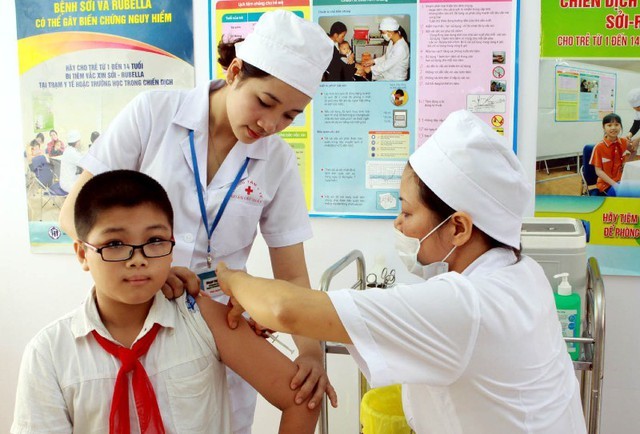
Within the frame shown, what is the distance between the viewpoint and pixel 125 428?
4.25 feet

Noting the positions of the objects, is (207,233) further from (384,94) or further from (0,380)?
(0,380)

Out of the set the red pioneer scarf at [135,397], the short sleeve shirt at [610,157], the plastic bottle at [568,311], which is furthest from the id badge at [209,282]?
the short sleeve shirt at [610,157]

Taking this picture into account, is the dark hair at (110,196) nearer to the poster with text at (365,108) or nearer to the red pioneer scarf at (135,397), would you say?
the red pioneer scarf at (135,397)

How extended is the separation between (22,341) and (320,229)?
1.60 metres

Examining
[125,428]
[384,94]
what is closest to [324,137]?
[384,94]

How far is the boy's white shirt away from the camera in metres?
1.30

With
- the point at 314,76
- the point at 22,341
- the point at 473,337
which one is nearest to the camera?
the point at 473,337

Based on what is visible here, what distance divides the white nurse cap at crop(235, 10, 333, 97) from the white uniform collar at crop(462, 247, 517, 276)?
1.89 ft

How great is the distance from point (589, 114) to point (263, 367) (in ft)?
5.69

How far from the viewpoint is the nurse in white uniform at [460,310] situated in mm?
1135

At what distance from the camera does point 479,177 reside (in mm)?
1243

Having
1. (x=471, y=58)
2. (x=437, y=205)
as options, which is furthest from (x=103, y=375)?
(x=471, y=58)

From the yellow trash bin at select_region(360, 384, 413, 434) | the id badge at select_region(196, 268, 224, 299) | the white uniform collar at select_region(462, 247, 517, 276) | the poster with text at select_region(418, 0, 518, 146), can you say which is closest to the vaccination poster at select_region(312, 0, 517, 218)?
the poster with text at select_region(418, 0, 518, 146)

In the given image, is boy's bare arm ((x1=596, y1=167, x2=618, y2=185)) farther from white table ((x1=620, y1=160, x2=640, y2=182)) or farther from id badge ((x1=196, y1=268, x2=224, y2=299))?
id badge ((x1=196, y1=268, x2=224, y2=299))
